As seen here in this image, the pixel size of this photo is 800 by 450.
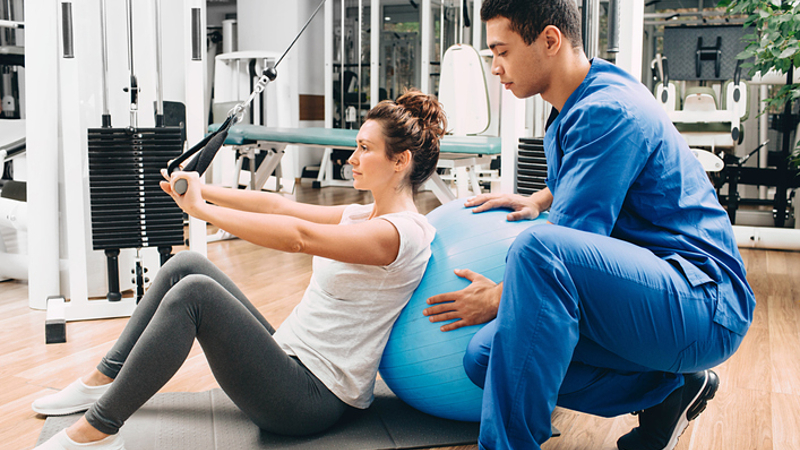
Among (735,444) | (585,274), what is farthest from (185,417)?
(735,444)

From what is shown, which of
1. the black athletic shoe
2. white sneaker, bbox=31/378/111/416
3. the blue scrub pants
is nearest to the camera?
the blue scrub pants

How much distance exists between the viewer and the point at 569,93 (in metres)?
1.37

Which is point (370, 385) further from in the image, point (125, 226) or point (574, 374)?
point (125, 226)

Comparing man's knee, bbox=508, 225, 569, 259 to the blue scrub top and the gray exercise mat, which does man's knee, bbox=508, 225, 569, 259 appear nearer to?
the blue scrub top

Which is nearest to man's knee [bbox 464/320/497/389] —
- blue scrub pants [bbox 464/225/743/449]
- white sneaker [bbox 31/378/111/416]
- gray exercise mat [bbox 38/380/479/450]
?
blue scrub pants [bbox 464/225/743/449]

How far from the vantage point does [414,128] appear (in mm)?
1489

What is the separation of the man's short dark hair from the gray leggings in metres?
0.79

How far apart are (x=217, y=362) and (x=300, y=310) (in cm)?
26

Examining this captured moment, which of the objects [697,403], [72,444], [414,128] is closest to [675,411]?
[697,403]

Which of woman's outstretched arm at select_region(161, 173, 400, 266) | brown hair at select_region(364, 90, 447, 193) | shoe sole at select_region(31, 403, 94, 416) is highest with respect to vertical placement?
brown hair at select_region(364, 90, 447, 193)

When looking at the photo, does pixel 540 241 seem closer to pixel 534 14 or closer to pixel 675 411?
pixel 534 14

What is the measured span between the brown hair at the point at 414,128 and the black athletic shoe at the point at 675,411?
735mm

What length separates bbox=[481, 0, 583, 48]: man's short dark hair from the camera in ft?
4.13

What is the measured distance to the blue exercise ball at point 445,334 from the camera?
146 cm
